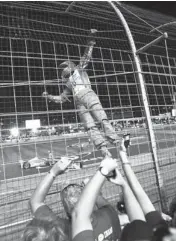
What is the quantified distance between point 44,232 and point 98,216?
1.32 ft

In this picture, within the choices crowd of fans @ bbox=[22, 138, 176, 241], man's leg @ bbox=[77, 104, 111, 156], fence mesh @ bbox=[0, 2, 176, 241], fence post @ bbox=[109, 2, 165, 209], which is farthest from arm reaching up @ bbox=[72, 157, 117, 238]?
fence post @ bbox=[109, 2, 165, 209]

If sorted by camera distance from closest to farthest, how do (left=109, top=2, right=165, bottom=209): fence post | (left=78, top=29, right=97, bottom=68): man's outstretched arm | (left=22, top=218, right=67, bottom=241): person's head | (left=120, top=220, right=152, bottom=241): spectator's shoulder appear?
1. (left=120, top=220, right=152, bottom=241): spectator's shoulder
2. (left=22, top=218, right=67, bottom=241): person's head
3. (left=109, top=2, right=165, bottom=209): fence post
4. (left=78, top=29, right=97, bottom=68): man's outstretched arm

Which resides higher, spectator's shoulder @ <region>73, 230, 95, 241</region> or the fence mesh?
the fence mesh

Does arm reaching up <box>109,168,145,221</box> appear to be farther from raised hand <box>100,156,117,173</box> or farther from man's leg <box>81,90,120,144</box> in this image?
man's leg <box>81,90,120,144</box>

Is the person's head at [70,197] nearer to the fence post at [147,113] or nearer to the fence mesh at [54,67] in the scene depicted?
the fence mesh at [54,67]

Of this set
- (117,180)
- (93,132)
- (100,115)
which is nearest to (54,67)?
(100,115)

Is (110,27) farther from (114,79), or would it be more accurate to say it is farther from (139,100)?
(139,100)

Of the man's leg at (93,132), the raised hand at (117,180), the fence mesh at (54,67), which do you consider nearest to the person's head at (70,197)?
the raised hand at (117,180)

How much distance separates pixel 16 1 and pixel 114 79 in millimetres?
1673

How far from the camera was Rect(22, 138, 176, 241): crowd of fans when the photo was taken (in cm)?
97

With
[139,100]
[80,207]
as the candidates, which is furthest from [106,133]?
[80,207]

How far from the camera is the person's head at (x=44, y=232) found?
111 centimetres

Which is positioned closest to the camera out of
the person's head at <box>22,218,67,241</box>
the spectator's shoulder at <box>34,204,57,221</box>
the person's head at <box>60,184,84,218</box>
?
the person's head at <box>22,218,67,241</box>

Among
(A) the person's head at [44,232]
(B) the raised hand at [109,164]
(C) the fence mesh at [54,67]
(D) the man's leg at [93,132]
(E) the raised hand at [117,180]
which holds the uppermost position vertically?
(C) the fence mesh at [54,67]
